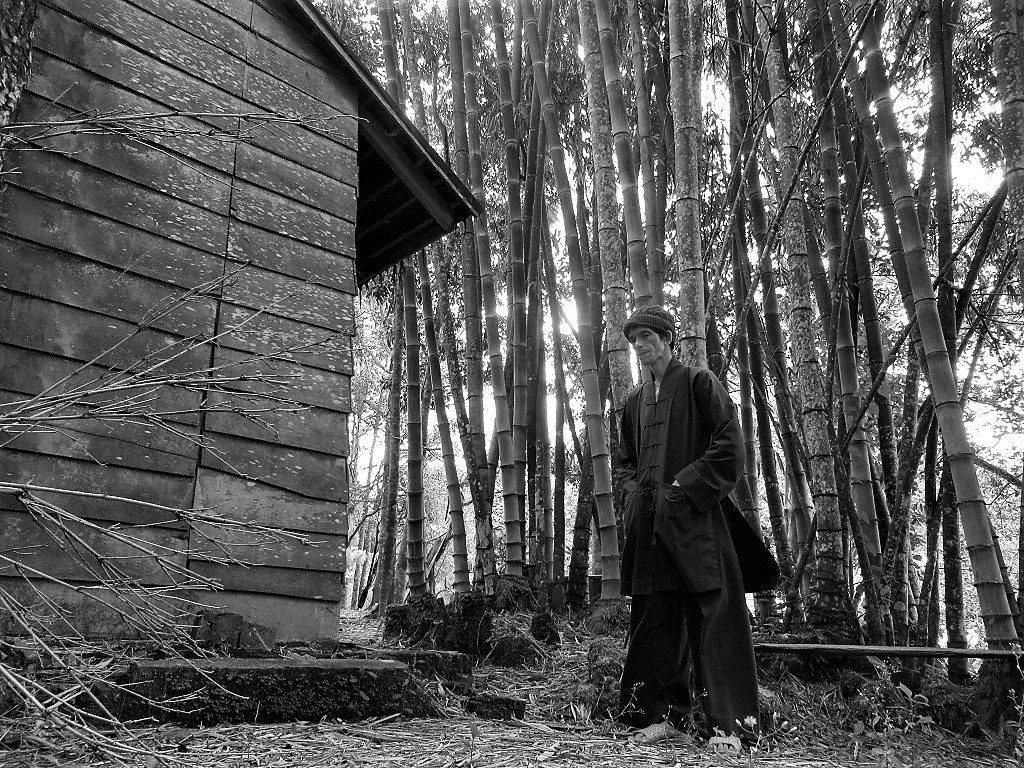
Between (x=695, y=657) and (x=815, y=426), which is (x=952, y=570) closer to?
(x=815, y=426)

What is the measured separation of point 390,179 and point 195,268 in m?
1.90

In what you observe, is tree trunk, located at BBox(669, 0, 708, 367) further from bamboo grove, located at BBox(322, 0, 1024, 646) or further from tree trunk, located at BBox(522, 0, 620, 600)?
tree trunk, located at BBox(522, 0, 620, 600)

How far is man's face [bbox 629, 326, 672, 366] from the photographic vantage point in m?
3.21

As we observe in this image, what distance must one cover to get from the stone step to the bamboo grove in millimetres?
1986

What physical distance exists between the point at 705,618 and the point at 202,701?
1.68m

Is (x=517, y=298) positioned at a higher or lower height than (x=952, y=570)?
higher

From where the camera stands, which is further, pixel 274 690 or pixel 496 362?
pixel 496 362

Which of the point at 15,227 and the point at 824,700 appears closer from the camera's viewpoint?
the point at 15,227

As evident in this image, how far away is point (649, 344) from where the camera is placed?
321cm

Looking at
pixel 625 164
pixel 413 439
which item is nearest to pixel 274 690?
pixel 625 164

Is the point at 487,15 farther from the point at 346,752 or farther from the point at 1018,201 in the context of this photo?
the point at 346,752

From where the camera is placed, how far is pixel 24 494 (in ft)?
5.15

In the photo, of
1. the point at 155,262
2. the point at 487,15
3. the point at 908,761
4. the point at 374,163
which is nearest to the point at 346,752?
the point at 908,761

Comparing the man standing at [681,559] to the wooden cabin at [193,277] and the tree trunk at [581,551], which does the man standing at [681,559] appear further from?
the tree trunk at [581,551]
